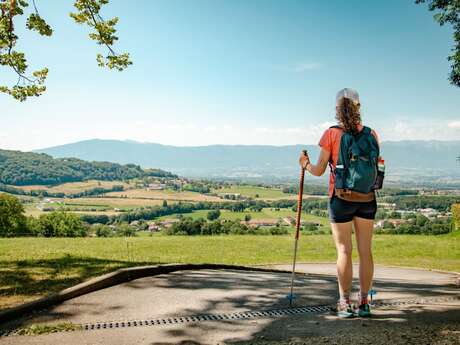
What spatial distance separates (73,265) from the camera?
7777mm

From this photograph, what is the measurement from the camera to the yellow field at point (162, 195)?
97.9 meters

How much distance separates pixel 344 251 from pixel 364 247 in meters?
0.24

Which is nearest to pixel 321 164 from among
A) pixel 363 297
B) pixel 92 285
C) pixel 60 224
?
pixel 363 297

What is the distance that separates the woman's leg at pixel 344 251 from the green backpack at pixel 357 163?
0.45 m

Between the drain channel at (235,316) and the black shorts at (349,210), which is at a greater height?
the black shorts at (349,210)

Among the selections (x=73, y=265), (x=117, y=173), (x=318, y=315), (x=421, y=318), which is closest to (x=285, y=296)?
(x=318, y=315)

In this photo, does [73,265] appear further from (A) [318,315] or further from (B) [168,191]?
(B) [168,191]

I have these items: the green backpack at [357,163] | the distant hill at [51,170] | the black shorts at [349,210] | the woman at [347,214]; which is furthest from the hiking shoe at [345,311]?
the distant hill at [51,170]

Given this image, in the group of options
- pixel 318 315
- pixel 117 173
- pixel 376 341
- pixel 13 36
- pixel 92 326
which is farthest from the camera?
pixel 117 173

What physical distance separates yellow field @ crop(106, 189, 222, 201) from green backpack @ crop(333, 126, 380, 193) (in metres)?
92.8

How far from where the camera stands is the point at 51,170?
124125 mm

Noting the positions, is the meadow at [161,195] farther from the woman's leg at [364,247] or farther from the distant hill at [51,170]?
the woman's leg at [364,247]

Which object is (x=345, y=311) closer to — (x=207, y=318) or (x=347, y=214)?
(x=347, y=214)

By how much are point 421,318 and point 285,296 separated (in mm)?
1825
